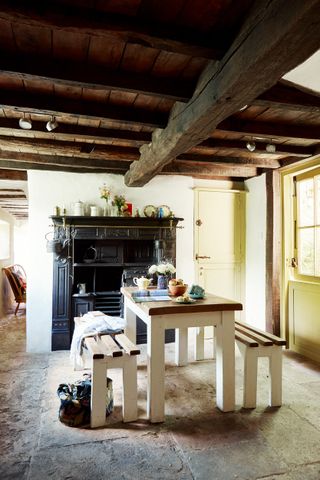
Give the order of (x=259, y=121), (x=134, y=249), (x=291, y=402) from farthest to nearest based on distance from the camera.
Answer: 1. (x=134, y=249)
2. (x=259, y=121)
3. (x=291, y=402)

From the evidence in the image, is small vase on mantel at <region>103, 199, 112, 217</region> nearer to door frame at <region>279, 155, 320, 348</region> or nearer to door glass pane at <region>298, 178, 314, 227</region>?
door frame at <region>279, 155, 320, 348</region>

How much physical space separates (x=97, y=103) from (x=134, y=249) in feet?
8.07

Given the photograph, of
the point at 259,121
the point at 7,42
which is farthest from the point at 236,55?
the point at 259,121

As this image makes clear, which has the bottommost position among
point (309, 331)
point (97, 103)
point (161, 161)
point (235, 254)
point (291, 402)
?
point (291, 402)

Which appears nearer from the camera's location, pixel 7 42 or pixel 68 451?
pixel 7 42

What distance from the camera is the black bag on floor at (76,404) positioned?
2.46m

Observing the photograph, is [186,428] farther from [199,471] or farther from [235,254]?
[235,254]

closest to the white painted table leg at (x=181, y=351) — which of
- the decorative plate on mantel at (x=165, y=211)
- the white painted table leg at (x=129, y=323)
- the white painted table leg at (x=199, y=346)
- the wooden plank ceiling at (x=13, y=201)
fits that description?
the white painted table leg at (x=199, y=346)

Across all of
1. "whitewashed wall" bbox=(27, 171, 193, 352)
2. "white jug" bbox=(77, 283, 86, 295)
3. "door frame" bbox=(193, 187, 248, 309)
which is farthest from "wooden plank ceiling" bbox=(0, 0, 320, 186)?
"white jug" bbox=(77, 283, 86, 295)

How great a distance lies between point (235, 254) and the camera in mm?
5172

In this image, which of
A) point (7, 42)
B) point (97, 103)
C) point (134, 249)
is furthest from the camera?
point (134, 249)

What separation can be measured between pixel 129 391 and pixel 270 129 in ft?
8.49

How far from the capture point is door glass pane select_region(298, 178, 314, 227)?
13.5 ft

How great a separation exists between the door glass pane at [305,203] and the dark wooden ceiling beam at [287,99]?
188 cm
